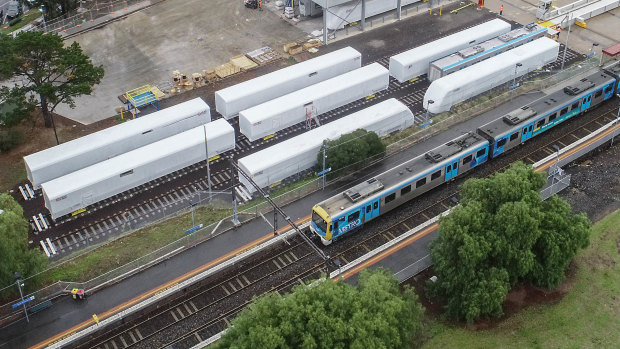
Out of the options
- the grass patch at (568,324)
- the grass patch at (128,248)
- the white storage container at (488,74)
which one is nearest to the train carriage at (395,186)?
the white storage container at (488,74)

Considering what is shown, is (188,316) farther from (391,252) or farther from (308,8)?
(308,8)

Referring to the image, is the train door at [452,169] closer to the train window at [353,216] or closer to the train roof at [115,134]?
the train window at [353,216]

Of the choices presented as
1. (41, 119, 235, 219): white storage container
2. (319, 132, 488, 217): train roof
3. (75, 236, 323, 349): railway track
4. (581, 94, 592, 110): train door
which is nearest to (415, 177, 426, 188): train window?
(319, 132, 488, 217): train roof

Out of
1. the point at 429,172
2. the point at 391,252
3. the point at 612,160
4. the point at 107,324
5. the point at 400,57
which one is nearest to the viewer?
the point at 107,324

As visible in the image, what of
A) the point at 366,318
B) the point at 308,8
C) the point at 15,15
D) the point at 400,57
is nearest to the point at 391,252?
the point at 366,318

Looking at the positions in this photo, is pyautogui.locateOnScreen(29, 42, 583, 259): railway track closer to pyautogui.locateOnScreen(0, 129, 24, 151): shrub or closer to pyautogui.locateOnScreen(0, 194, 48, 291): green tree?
pyautogui.locateOnScreen(0, 194, 48, 291): green tree

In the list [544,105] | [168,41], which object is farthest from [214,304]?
[168,41]
